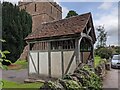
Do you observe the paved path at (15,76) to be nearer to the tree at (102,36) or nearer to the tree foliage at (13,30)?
the tree foliage at (13,30)

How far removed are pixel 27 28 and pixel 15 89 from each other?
60.5 feet

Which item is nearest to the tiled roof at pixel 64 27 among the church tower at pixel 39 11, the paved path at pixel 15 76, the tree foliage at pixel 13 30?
the paved path at pixel 15 76

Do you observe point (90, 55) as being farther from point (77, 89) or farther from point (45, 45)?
point (77, 89)

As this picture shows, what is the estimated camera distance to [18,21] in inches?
1097

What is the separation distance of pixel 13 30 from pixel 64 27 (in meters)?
14.3

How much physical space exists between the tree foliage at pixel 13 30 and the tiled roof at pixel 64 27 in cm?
1156

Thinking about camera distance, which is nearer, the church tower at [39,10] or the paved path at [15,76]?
the paved path at [15,76]

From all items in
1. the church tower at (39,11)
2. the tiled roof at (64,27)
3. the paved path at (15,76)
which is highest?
the church tower at (39,11)

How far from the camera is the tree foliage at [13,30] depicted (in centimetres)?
2617

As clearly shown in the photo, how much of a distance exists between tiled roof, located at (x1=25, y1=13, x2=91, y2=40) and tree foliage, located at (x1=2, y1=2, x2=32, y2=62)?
11.6 meters

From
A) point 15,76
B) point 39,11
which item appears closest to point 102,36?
point 39,11

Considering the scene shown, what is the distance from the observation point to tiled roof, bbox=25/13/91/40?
12661 millimetres

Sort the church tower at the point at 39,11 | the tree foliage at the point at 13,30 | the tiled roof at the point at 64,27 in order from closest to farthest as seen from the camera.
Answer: the tiled roof at the point at 64,27 < the tree foliage at the point at 13,30 < the church tower at the point at 39,11

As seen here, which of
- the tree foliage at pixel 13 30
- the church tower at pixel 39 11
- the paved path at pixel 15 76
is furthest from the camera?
the church tower at pixel 39 11
